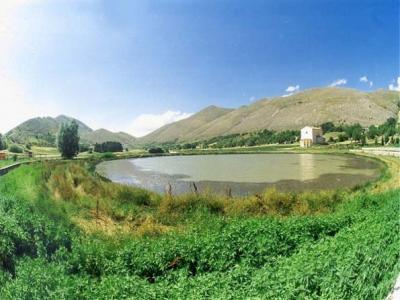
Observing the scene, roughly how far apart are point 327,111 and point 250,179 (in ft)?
26.4

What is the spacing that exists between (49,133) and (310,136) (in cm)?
841

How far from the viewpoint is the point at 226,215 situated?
41.4 ft

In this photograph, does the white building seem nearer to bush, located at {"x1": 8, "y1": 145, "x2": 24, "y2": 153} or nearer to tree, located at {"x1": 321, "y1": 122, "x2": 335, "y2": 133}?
tree, located at {"x1": 321, "y1": 122, "x2": 335, "y2": 133}

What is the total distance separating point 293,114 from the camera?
12.7 meters

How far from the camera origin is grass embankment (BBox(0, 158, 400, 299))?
5460 millimetres

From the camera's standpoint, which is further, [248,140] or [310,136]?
[248,140]

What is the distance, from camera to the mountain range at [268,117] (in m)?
10.5

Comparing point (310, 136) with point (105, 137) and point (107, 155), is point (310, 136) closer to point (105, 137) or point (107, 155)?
point (105, 137)

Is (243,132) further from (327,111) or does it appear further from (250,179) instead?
(250,179)

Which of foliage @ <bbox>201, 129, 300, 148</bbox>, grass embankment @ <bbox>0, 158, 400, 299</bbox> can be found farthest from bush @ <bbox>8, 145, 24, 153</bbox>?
foliage @ <bbox>201, 129, 300, 148</bbox>

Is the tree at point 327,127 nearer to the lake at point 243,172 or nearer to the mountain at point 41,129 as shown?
the lake at point 243,172

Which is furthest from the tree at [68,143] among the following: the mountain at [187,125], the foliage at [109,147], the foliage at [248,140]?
the foliage at [248,140]

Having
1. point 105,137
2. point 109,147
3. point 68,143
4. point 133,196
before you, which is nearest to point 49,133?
point 68,143

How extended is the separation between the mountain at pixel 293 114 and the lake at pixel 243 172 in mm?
1572
